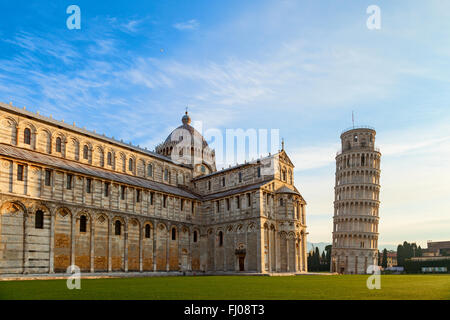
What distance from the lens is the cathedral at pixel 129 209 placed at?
39.4 meters

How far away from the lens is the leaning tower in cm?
9031

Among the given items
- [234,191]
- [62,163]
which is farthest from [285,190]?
[62,163]

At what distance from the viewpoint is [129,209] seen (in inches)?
1950

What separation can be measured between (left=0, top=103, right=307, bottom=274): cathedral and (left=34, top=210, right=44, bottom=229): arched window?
0.34 feet

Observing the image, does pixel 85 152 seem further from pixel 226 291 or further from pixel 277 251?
pixel 226 291

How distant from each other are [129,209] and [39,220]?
37.7 feet

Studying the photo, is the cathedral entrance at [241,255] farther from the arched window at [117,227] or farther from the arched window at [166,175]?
the arched window at [166,175]

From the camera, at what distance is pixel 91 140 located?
2115 inches

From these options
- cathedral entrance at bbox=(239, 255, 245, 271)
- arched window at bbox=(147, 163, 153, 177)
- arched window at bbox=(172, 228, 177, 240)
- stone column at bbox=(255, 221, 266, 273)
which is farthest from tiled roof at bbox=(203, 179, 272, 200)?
arched window at bbox=(147, 163, 153, 177)

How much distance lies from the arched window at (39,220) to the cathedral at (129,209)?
0.10 m

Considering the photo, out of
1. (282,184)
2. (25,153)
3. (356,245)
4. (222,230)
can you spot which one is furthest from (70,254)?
(356,245)

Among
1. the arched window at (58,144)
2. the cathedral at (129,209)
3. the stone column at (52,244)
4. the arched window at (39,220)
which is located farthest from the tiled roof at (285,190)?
the arched window at (39,220)
